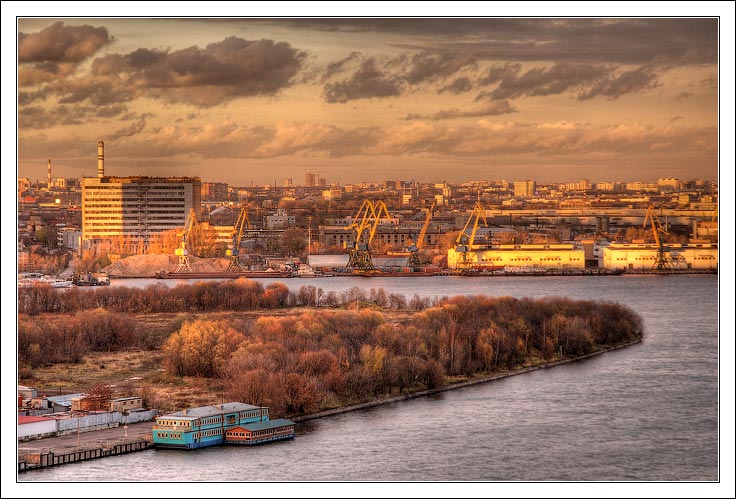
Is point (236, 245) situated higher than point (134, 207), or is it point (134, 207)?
point (134, 207)

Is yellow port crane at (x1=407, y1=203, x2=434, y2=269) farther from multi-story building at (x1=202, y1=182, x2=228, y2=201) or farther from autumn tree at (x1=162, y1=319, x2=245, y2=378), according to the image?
autumn tree at (x1=162, y1=319, x2=245, y2=378)

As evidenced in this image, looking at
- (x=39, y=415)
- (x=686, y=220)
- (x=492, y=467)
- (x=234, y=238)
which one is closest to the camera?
(x=492, y=467)

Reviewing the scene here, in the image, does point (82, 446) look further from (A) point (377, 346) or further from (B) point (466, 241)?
(B) point (466, 241)

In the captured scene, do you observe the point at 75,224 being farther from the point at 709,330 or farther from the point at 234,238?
the point at 709,330

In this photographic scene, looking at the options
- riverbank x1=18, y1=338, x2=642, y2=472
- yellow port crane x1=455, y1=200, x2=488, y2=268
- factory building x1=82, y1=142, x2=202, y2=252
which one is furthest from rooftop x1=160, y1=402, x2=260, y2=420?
yellow port crane x1=455, y1=200, x2=488, y2=268

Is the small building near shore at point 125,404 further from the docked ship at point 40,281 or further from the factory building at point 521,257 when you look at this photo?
the factory building at point 521,257

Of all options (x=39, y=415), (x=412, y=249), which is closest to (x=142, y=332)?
(x=39, y=415)

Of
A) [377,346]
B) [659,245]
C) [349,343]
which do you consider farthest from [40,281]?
[659,245]
